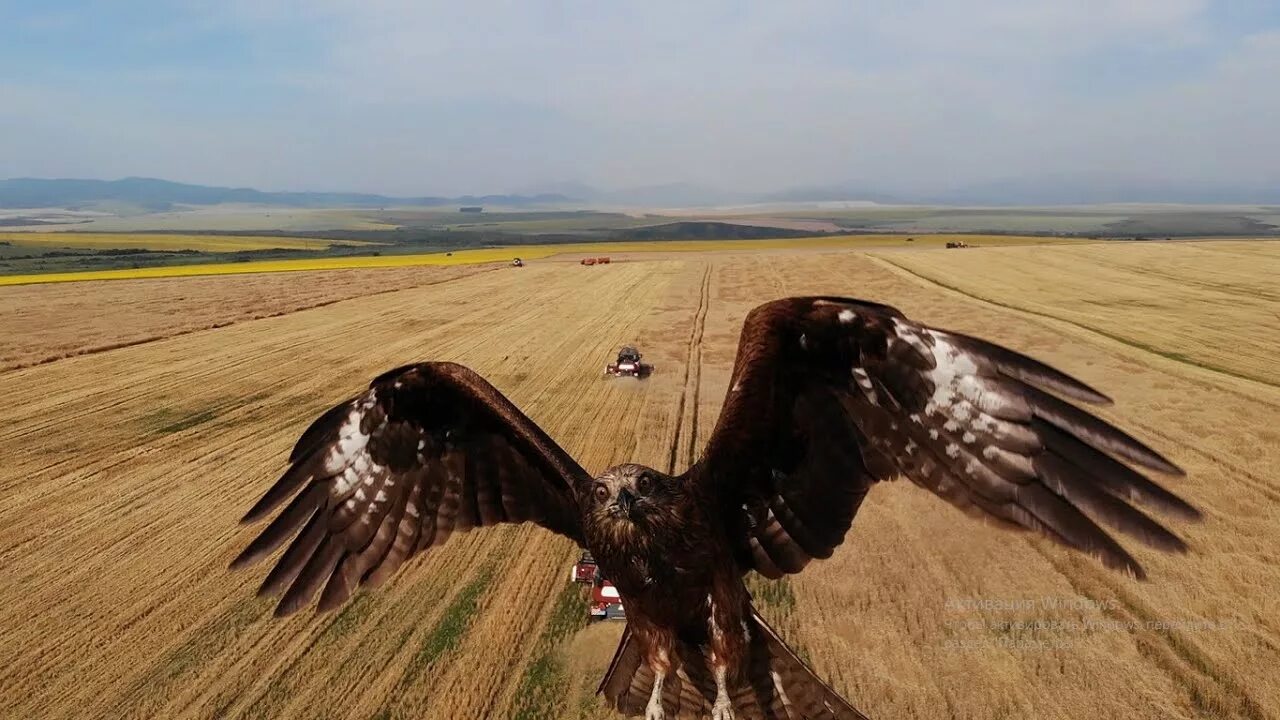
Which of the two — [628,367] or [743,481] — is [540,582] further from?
[628,367]

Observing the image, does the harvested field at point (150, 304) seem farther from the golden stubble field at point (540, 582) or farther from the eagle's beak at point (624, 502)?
the eagle's beak at point (624, 502)

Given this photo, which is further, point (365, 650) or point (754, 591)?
point (754, 591)

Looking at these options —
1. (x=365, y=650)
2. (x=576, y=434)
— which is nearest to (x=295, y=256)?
(x=576, y=434)

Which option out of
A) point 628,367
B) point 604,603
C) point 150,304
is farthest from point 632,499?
point 150,304

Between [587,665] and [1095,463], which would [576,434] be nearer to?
[587,665]

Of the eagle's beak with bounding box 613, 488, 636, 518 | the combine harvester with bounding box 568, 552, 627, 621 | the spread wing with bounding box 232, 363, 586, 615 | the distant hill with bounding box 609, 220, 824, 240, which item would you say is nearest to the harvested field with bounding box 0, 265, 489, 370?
the combine harvester with bounding box 568, 552, 627, 621

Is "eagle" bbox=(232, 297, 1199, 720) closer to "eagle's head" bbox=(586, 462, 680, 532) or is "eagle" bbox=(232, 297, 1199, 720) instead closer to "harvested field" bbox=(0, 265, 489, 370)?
"eagle's head" bbox=(586, 462, 680, 532)
